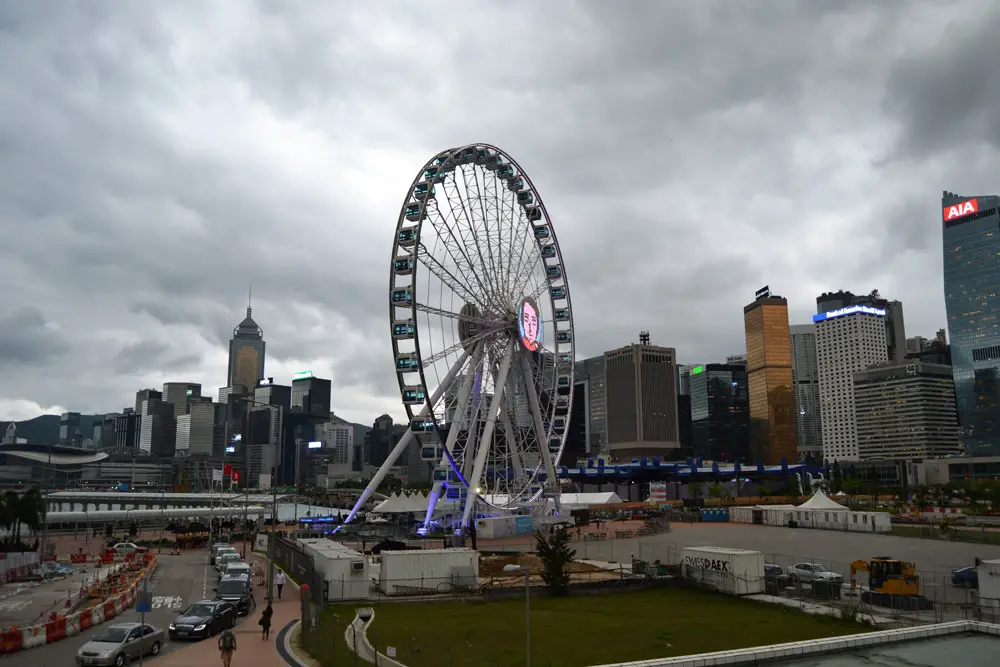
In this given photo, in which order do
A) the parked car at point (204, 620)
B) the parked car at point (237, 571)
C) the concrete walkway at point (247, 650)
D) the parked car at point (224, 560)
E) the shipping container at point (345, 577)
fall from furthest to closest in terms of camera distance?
the parked car at point (224, 560) < the parked car at point (237, 571) < the shipping container at point (345, 577) < the parked car at point (204, 620) < the concrete walkway at point (247, 650)

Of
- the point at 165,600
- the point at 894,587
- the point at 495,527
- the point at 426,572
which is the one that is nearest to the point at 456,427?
the point at 495,527

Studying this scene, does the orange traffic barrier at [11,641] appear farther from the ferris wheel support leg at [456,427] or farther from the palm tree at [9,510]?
the palm tree at [9,510]

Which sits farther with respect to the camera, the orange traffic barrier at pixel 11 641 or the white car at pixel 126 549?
the white car at pixel 126 549

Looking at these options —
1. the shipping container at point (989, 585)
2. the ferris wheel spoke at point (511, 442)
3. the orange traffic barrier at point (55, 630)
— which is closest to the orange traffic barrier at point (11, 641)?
the orange traffic barrier at point (55, 630)

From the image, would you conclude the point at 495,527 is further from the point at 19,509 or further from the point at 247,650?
the point at 247,650

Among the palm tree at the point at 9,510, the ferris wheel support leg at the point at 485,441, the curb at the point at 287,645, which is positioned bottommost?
the curb at the point at 287,645

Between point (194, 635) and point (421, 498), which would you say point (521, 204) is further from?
point (194, 635)

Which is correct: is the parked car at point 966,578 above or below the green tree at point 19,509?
below
